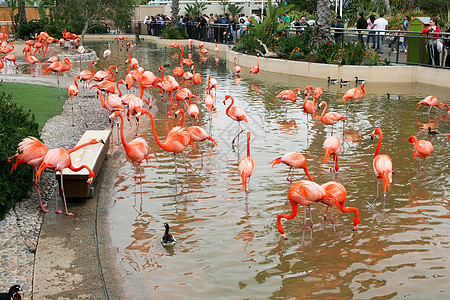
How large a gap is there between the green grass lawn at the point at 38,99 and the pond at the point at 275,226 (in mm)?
3023

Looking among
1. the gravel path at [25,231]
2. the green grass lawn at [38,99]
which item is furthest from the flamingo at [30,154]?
the green grass lawn at [38,99]

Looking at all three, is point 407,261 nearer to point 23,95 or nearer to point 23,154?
point 23,154

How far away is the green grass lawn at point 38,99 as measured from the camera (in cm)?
1135

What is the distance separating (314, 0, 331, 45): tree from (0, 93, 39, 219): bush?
13437 mm

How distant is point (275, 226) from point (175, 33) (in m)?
29.5

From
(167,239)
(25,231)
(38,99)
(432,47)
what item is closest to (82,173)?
(25,231)

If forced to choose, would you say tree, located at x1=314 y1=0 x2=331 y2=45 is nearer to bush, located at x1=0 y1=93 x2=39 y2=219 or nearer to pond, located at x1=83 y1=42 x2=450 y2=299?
pond, located at x1=83 y1=42 x2=450 y2=299

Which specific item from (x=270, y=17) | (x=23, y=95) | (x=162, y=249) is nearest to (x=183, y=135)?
(x=162, y=249)

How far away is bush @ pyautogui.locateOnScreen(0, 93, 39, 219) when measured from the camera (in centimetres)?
581

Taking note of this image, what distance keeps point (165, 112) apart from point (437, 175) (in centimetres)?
658

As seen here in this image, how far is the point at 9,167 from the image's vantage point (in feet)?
20.0

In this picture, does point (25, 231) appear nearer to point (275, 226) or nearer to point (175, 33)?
point (275, 226)

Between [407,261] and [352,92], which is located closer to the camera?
[407,261]

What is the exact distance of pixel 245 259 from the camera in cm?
530
